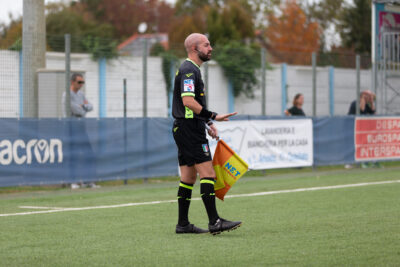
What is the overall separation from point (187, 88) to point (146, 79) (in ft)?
25.6

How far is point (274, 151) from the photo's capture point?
650 inches

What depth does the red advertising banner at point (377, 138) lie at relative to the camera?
18578mm

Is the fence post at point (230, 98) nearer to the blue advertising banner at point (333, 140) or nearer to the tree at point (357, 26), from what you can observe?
the blue advertising banner at point (333, 140)

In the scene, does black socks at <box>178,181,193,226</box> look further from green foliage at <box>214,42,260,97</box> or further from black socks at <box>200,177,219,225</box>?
green foliage at <box>214,42,260,97</box>

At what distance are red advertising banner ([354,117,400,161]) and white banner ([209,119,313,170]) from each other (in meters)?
1.70

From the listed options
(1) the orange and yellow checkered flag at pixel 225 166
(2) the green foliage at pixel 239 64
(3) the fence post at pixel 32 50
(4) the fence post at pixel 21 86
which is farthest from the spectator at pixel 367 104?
(1) the orange and yellow checkered flag at pixel 225 166

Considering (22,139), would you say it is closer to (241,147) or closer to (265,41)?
(241,147)

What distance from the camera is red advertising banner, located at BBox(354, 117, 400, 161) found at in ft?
61.0

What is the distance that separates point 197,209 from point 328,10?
4976cm

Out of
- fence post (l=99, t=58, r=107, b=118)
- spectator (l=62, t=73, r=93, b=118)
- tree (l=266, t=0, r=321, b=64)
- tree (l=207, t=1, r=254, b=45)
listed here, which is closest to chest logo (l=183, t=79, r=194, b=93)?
spectator (l=62, t=73, r=93, b=118)

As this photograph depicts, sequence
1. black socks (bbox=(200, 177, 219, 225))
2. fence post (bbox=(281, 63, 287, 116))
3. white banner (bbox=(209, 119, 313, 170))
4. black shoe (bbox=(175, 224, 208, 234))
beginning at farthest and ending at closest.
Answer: fence post (bbox=(281, 63, 287, 116)) → white banner (bbox=(209, 119, 313, 170)) → black shoe (bbox=(175, 224, 208, 234)) → black socks (bbox=(200, 177, 219, 225))

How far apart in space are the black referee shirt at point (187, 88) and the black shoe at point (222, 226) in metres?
1.05

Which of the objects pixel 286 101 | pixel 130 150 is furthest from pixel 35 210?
pixel 286 101

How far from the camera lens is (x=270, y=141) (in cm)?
1642
